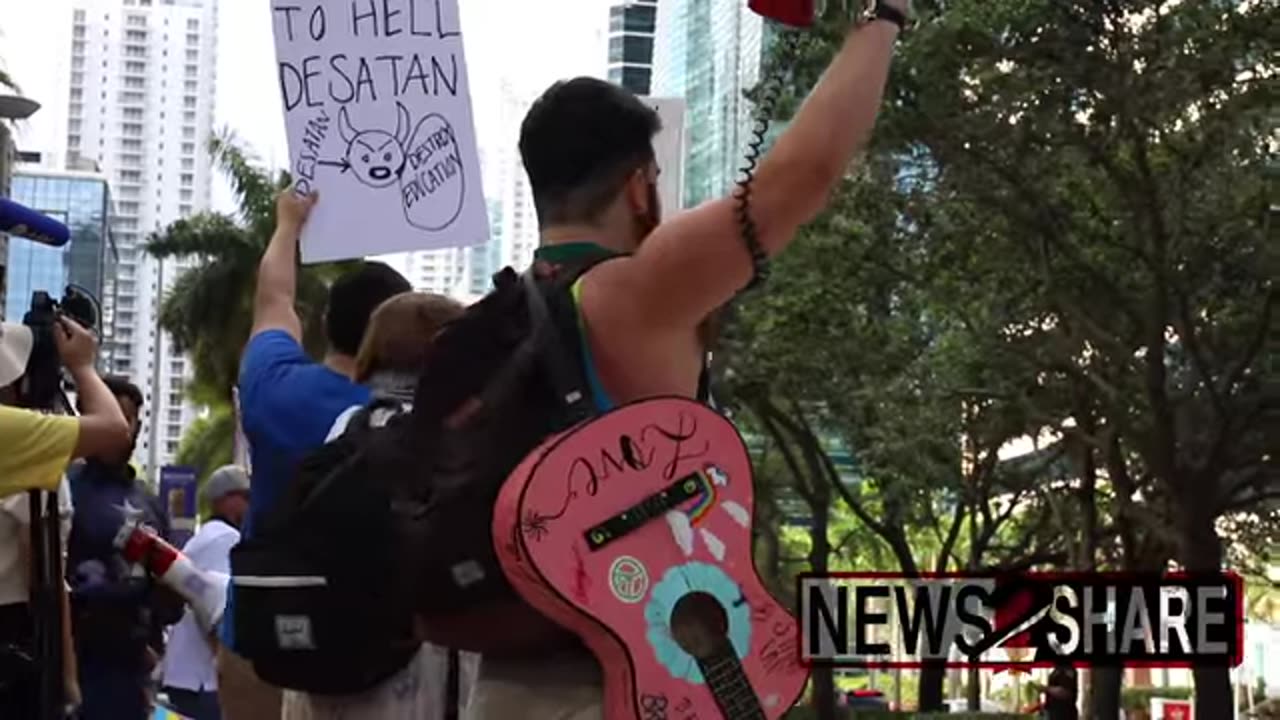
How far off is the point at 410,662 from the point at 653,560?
1373 millimetres

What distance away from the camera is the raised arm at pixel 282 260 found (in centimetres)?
307

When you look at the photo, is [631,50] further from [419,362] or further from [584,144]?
[584,144]

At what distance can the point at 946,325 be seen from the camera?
826 inches

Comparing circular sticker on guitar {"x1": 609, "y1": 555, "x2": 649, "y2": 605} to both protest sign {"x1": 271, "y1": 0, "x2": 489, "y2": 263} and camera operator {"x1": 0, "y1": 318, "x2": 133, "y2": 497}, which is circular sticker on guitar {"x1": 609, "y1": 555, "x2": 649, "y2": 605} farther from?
camera operator {"x1": 0, "y1": 318, "x2": 133, "y2": 497}

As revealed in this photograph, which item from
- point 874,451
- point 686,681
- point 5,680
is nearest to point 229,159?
point 874,451

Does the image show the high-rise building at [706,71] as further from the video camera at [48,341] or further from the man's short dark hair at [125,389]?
the video camera at [48,341]

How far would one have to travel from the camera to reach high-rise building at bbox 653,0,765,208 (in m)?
24.9

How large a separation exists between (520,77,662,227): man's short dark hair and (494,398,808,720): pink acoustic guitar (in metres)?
0.36

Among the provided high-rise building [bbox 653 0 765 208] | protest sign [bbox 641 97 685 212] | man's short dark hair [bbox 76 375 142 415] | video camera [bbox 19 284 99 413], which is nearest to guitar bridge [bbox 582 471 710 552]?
video camera [bbox 19 284 99 413]

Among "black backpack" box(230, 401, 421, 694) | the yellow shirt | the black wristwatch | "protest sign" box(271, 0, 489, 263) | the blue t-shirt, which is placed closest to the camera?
the black wristwatch

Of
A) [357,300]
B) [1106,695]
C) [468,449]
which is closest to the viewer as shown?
[468,449]

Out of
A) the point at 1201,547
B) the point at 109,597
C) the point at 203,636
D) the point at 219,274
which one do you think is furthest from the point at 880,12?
the point at 219,274

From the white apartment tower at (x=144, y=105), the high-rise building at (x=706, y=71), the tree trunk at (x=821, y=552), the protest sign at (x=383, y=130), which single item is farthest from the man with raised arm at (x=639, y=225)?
the white apartment tower at (x=144, y=105)

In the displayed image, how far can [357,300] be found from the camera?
382 cm
